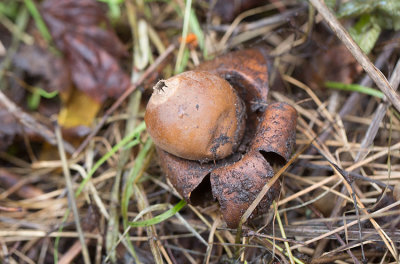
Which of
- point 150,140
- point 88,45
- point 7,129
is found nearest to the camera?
point 150,140

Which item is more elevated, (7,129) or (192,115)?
(192,115)

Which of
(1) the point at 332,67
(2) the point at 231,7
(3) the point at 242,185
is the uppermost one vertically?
(2) the point at 231,7

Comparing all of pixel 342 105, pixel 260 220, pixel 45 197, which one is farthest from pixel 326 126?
pixel 45 197

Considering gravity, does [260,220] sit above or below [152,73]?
below

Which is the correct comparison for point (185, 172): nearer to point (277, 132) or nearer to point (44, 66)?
point (277, 132)

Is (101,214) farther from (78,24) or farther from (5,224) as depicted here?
(78,24)

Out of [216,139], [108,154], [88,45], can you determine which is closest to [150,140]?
[108,154]

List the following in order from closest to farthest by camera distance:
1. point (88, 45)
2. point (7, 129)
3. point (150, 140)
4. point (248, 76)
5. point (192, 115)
A: 1. point (192, 115)
2. point (248, 76)
3. point (150, 140)
4. point (7, 129)
5. point (88, 45)
